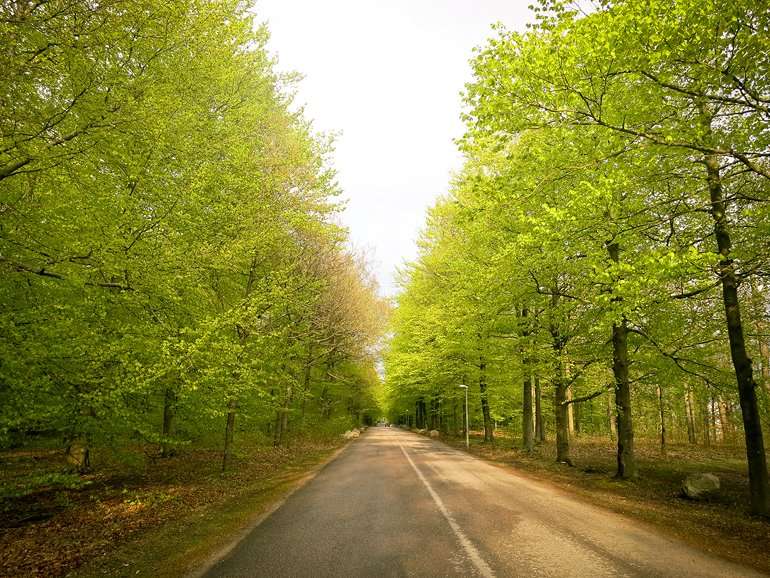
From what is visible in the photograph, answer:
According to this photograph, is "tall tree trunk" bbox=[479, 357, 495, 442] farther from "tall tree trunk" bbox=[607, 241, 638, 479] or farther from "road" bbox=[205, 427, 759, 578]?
"road" bbox=[205, 427, 759, 578]

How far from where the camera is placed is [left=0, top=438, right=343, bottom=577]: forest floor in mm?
5770

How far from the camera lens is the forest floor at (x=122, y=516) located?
5770 mm

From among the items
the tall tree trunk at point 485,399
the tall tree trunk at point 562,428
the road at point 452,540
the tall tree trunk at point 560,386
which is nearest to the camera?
the road at point 452,540

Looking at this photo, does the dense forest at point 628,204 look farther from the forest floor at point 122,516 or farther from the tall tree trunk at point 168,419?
the tall tree trunk at point 168,419

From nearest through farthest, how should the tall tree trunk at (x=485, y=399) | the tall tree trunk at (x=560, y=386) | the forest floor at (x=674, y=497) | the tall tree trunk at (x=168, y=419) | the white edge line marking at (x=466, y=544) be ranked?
the white edge line marking at (x=466, y=544) < the forest floor at (x=674, y=497) < the tall tree trunk at (x=168, y=419) < the tall tree trunk at (x=560, y=386) < the tall tree trunk at (x=485, y=399)

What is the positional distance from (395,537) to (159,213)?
27.2ft

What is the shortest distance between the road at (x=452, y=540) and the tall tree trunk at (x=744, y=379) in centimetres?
367

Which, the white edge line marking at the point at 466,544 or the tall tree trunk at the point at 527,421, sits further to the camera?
the tall tree trunk at the point at 527,421

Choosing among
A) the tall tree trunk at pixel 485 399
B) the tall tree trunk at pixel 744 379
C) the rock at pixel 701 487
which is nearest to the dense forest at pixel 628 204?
the tall tree trunk at pixel 744 379

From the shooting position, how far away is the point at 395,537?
657cm

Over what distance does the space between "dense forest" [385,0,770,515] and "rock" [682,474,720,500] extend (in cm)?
149

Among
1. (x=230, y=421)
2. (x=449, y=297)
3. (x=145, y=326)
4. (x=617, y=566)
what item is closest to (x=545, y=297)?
(x=449, y=297)

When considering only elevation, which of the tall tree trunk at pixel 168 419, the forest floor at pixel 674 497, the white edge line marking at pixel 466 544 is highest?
the tall tree trunk at pixel 168 419

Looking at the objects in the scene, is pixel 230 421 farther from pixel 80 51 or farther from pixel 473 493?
pixel 80 51
